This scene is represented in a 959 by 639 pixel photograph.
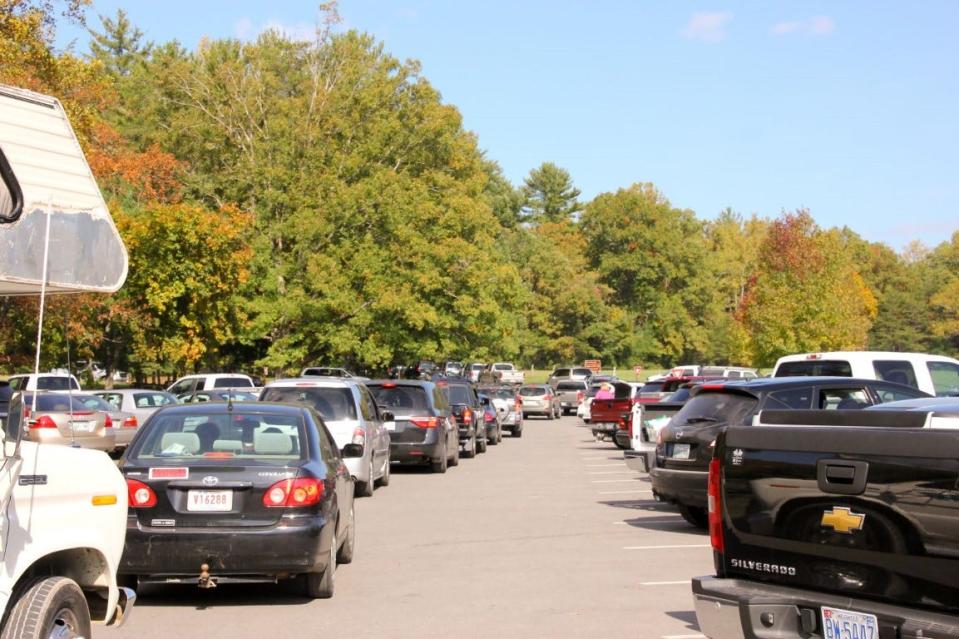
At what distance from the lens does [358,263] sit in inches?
1784

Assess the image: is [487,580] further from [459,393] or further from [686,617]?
[459,393]

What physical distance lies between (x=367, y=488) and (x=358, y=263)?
27.3 meters

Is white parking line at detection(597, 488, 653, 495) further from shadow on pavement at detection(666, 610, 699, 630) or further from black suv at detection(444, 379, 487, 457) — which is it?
shadow on pavement at detection(666, 610, 699, 630)

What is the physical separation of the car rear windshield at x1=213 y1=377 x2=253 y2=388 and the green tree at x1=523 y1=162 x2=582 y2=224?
93650mm

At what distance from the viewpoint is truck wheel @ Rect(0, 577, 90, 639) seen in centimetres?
534

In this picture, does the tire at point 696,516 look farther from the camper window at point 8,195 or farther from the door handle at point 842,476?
the camper window at point 8,195

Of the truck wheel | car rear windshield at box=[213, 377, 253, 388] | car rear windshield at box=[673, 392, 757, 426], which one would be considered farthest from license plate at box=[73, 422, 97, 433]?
the truck wheel

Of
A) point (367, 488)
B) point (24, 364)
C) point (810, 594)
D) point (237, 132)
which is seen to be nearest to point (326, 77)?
point (237, 132)

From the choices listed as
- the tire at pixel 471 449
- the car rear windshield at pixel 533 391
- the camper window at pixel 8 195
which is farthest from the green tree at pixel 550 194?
the camper window at pixel 8 195

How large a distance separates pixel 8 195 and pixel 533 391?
4685 centimetres

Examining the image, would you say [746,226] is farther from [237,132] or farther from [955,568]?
[955,568]

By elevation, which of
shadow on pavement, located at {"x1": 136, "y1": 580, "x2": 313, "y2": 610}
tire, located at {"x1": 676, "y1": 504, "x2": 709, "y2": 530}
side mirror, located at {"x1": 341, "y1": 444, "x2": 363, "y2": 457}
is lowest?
shadow on pavement, located at {"x1": 136, "y1": 580, "x2": 313, "y2": 610}

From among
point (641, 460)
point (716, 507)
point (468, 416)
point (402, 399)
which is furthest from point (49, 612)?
point (468, 416)

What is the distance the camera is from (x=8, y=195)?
514cm
